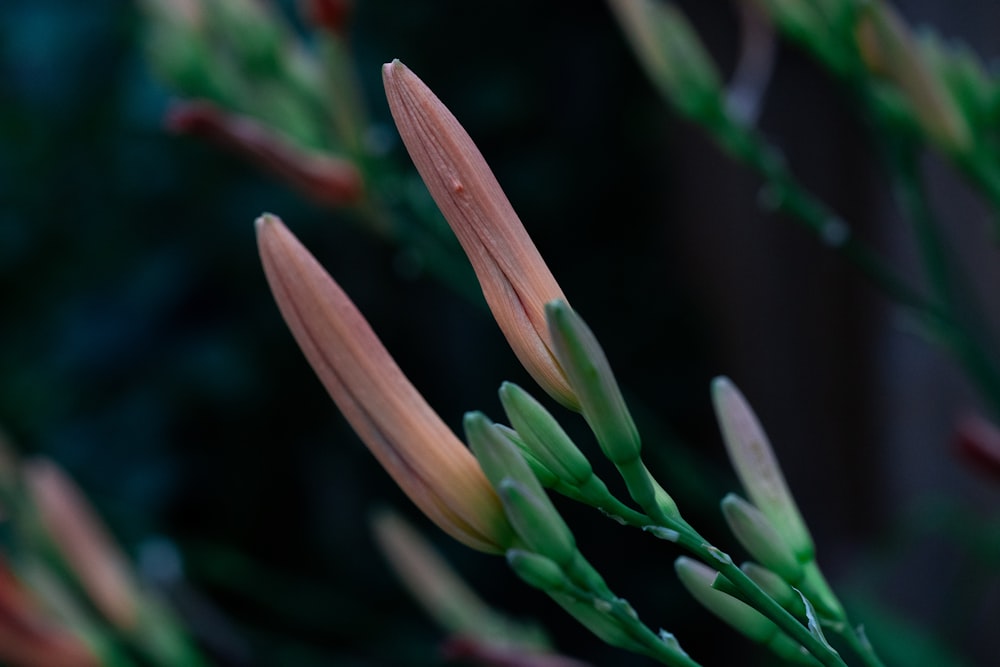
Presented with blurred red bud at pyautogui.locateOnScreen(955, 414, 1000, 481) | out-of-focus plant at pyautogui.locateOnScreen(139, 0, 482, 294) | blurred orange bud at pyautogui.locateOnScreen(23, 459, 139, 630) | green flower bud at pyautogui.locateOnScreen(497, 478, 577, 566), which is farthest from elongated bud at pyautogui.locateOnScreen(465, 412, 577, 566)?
blurred orange bud at pyautogui.locateOnScreen(23, 459, 139, 630)

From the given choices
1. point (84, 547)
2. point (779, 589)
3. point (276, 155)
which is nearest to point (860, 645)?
point (779, 589)

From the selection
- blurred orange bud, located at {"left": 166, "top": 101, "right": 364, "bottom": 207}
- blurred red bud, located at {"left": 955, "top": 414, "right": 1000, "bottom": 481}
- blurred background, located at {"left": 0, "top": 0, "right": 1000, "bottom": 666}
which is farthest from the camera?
blurred background, located at {"left": 0, "top": 0, "right": 1000, "bottom": 666}

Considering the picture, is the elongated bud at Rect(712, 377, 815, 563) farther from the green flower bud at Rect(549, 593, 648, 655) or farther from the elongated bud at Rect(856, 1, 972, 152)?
the elongated bud at Rect(856, 1, 972, 152)

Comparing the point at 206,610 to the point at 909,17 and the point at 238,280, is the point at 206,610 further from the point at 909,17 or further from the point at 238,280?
the point at 909,17

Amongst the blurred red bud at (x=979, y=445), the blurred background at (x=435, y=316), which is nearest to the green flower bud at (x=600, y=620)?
the blurred red bud at (x=979, y=445)

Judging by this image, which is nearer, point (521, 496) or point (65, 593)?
point (521, 496)

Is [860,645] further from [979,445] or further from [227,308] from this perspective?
[227,308]
